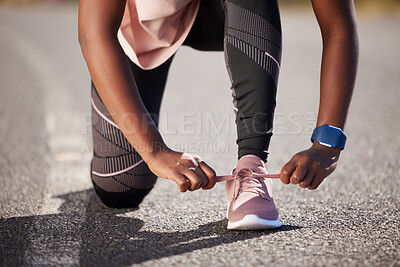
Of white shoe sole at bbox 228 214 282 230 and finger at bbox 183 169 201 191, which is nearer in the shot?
finger at bbox 183 169 201 191

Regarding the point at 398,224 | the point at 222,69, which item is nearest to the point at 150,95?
the point at 398,224

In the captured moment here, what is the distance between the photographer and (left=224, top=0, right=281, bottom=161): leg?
1238 mm

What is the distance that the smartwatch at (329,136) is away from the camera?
1.16 metres

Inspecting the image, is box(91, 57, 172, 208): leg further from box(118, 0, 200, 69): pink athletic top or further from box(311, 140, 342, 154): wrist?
box(311, 140, 342, 154): wrist

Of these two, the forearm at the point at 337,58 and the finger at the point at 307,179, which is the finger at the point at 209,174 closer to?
the finger at the point at 307,179

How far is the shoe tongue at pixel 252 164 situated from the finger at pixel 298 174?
0.51 ft

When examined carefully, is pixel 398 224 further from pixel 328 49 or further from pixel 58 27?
pixel 58 27

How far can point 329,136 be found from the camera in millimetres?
1168

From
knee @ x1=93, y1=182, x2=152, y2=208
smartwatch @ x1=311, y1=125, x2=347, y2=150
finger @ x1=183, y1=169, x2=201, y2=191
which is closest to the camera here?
finger @ x1=183, y1=169, x2=201, y2=191

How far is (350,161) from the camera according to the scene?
2053 mm

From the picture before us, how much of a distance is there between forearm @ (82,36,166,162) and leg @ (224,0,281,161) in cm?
24

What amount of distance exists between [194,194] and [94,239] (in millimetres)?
481

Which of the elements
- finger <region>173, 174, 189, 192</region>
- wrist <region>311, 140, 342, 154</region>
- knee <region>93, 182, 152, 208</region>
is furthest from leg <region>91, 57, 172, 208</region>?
wrist <region>311, 140, 342, 154</region>

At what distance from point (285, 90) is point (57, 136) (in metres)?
1.99
